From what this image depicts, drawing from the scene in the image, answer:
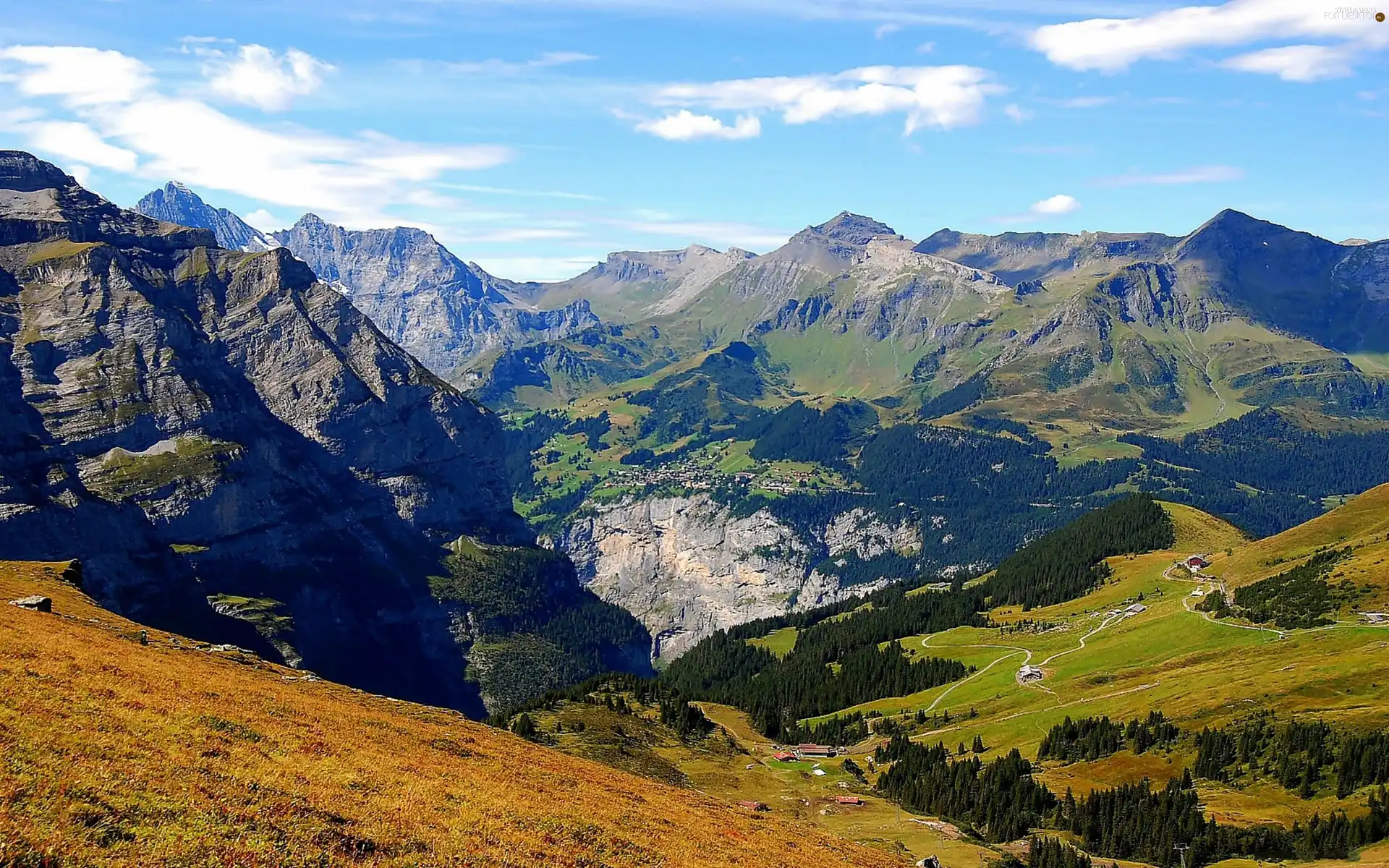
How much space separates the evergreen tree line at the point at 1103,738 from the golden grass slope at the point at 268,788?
8455 cm

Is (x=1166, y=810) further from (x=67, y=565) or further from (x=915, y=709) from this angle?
(x=67, y=565)

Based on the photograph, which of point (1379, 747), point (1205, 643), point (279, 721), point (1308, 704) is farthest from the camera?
point (1205, 643)

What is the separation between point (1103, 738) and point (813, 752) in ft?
163

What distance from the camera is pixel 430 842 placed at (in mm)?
37406

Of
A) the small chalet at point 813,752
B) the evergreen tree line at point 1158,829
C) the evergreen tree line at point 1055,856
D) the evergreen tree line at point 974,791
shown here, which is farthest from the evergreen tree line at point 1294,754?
the small chalet at point 813,752

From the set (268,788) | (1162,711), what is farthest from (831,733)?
(268,788)

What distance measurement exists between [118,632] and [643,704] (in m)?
117

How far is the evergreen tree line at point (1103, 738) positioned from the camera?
140 m

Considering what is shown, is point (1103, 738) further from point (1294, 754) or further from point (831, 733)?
point (831, 733)

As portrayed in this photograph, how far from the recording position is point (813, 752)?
168625mm

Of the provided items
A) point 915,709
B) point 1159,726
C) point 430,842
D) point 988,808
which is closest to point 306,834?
point 430,842

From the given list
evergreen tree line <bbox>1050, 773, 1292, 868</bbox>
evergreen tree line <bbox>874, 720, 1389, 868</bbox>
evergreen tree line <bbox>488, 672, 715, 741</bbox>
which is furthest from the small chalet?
evergreen tree line <bbox>1050, 773, 1292, 868</bbox>

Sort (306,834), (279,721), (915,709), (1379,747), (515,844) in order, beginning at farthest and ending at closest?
(915,709), (1379,747), (279,721), (515,844), (306,834)

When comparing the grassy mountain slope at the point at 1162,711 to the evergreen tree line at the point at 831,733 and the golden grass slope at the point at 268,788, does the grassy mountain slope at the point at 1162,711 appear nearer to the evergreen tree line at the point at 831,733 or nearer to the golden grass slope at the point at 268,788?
the evergreen tree line at the point at 831,733
